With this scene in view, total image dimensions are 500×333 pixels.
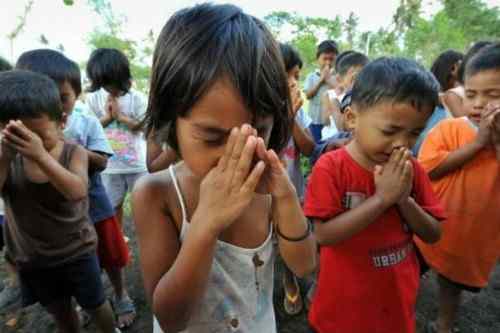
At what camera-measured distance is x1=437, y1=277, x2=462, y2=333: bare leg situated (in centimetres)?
204

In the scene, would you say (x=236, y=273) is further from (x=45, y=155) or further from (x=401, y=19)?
(x=401, y=19)

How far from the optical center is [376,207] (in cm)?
124

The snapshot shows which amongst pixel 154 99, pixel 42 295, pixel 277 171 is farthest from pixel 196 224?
pixel 42 295

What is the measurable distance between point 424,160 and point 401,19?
2362cm

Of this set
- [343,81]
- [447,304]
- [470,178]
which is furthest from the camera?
[343,81]

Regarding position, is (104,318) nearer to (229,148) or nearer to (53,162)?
(53,162)

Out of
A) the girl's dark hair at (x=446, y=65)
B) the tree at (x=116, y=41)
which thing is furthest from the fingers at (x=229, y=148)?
the tree at (x=116, y=41)

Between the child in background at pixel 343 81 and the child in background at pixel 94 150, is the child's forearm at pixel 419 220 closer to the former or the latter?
the child in background at pixel 94 150

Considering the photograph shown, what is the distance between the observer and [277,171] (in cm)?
85

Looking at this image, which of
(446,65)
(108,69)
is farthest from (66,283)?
(446,65)

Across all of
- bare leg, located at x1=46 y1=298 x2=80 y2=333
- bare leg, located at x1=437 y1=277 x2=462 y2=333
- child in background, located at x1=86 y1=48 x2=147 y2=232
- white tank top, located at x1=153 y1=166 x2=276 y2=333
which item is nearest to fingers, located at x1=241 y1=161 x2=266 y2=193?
white tank top, located at x1=153 y1=166 x2=276 y2=333

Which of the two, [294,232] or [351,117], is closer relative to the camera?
[294,232]

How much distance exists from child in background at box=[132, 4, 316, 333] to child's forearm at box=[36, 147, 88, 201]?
67 centimetres

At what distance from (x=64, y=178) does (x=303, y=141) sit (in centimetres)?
152
